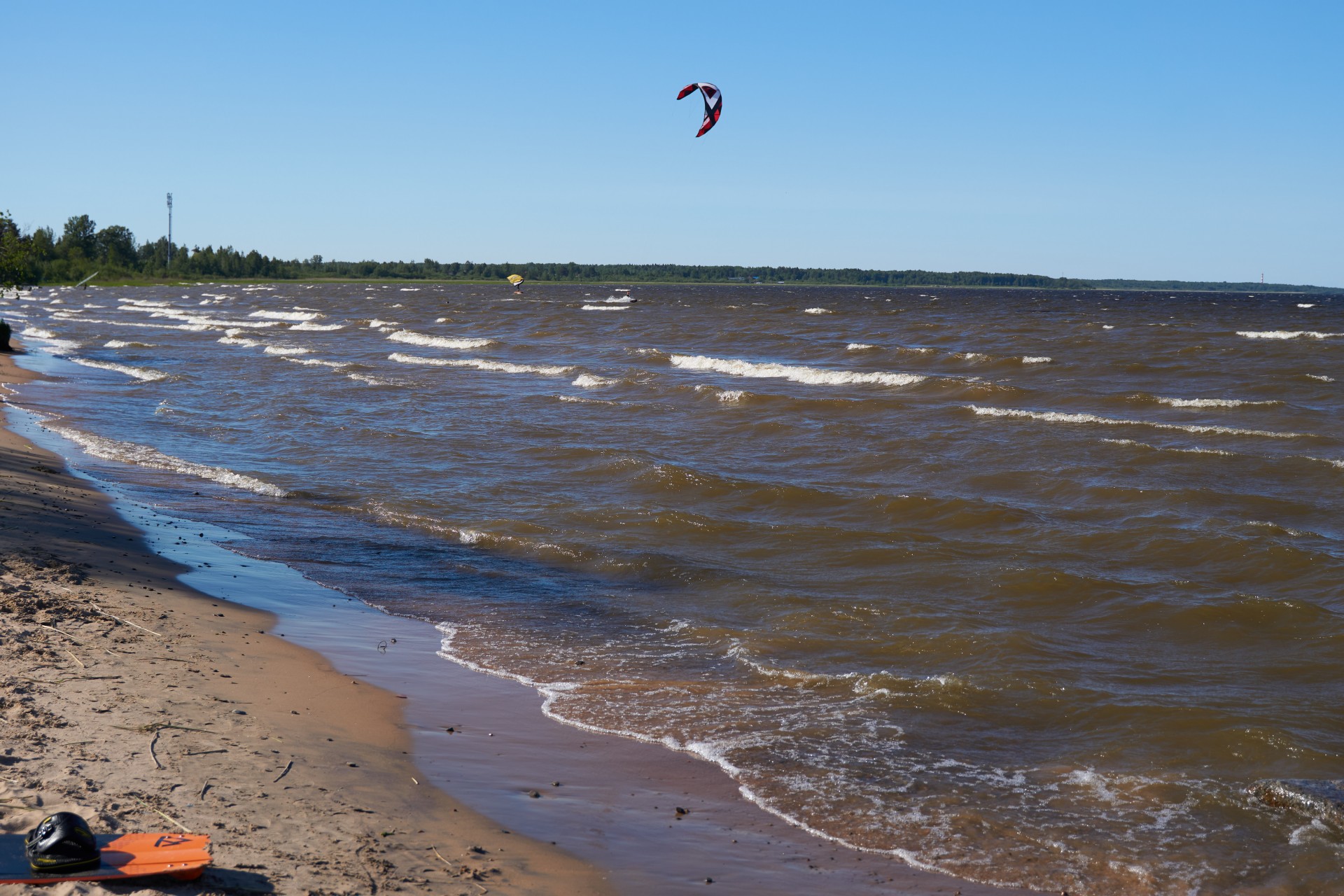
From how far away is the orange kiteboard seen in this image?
4.26m

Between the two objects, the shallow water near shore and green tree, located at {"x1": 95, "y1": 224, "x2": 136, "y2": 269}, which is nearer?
the shallow water near shore

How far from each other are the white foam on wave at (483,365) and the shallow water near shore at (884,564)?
8.02ft

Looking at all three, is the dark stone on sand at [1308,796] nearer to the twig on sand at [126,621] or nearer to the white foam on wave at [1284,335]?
the twig on sand at [126,621]

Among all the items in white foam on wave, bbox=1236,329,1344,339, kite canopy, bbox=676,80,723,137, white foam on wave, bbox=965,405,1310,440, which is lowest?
white foam on wave, bbox=965,405,1310,440

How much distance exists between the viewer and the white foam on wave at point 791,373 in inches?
1267

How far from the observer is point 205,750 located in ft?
19.7

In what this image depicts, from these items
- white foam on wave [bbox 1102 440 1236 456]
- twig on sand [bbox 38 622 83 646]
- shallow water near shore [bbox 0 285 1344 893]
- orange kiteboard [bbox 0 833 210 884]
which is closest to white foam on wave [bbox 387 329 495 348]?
shallow water near shore [bbox 0 285 1344 893]

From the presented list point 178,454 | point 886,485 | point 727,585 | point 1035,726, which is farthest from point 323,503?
point 1035,726

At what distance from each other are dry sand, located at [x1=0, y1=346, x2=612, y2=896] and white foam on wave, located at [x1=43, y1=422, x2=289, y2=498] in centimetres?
699

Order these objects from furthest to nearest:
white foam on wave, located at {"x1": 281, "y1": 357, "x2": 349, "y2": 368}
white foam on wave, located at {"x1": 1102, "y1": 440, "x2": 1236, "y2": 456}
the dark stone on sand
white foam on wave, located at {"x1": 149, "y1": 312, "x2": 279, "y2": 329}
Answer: white foam on wave, located at {"x1": 149, "y1": 312, "x2": 279, "y2": 329}
white foam on wave, located at {"x1": 281, "y1": 357, "x2": 349, "y2": 368}
white foam on wave, located at {"x1": 1102, "y1": 440, "x2": 1236, "y2": 456}
the dark stone on sand

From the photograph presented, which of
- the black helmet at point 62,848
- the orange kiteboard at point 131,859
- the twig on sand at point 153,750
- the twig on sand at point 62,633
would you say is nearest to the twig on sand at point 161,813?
the orange kiteboard at point 131,859

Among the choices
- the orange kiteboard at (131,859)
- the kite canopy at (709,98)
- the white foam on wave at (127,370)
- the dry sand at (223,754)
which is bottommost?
the dry sand at (223,754)

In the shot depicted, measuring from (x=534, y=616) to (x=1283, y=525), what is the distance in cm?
1024

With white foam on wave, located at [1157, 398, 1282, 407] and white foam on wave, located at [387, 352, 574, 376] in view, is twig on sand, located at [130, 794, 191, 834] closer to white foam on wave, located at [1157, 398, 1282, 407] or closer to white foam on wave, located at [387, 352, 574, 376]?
white foam on wave, located at [1157, 398, 1282, 407]
